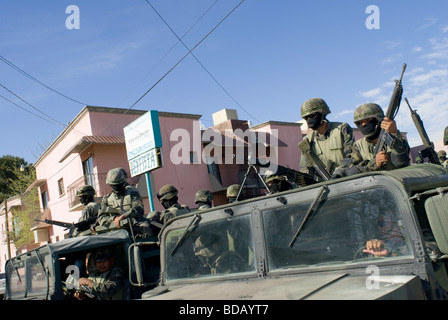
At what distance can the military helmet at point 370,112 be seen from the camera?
403cm

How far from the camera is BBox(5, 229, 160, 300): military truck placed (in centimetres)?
452

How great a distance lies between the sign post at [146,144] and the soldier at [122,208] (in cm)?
450

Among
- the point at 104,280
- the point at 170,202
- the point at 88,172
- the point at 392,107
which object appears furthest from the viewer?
the point at 88,172

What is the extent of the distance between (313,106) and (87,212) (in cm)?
403

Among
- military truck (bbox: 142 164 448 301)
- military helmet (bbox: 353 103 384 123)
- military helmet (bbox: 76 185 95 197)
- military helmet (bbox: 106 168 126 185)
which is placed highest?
military helmet (bbox: 76 185 95 197)

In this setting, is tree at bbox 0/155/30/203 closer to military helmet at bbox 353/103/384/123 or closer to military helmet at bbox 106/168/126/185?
military helmet at bbox 106/168/126/185

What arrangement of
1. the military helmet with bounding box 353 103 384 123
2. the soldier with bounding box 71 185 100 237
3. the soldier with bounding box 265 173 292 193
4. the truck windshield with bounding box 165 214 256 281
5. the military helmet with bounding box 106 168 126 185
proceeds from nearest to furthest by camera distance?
the truck windshield with bounding box 165 214 256 281, the military helmet with bounding box 353 103 384 123, the soldier with bounding box 265 173 292 193, the military helmet with bounding box 106 168 126 185, the soldier with bounding box 71 185 100 237

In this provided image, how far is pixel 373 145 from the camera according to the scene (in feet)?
13.6

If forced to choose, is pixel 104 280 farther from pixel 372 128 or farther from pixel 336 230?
pixel 372 128

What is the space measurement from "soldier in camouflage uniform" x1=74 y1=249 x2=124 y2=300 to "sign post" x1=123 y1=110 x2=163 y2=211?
5.89 m

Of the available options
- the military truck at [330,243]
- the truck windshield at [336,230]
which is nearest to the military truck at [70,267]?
the military truck at [330,243]

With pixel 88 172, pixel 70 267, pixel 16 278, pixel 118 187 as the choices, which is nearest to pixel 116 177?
pixel 118 187

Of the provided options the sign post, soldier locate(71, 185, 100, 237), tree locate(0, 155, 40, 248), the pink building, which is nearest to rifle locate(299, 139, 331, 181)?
soldier locate(71, 185, 100, 237)

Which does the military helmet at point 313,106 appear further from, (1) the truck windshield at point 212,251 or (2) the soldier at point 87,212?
(2) the soldier at point 87,212
